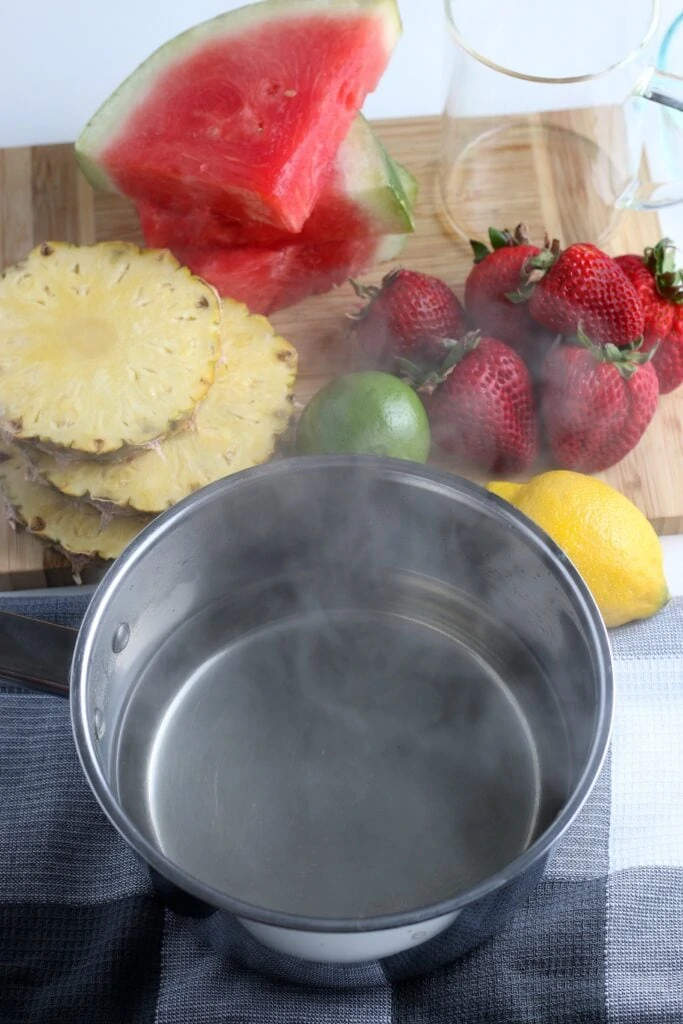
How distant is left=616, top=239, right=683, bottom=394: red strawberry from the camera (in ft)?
4.08

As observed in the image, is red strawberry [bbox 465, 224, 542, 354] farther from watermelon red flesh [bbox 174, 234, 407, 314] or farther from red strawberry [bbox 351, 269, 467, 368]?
watermelon red flesh [bbox 174, 234, 407, 314]

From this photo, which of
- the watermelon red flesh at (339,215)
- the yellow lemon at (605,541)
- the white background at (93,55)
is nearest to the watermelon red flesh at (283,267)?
the watermelon red flesh at (339,215)

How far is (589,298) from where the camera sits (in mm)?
1196

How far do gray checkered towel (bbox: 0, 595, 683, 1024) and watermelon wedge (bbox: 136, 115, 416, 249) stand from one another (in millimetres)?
540

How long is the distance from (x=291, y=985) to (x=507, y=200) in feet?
2.91

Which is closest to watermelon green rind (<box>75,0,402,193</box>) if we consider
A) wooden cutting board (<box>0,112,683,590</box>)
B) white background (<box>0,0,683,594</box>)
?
wooden cutting board (<box>0,112,683,590</box>)

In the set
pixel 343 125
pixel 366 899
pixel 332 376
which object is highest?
pixel 343 125

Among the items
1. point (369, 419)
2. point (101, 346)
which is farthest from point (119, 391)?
point (369, 419)

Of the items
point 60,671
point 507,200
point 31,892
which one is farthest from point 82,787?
point 507,200

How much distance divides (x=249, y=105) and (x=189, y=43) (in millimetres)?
97

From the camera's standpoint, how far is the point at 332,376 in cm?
133

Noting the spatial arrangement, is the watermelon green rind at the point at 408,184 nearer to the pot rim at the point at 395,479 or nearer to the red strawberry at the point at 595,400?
the red strawberry at the point at 595,400

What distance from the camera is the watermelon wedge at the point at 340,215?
1301mm

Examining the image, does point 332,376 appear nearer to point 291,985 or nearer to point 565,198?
point 565,198
